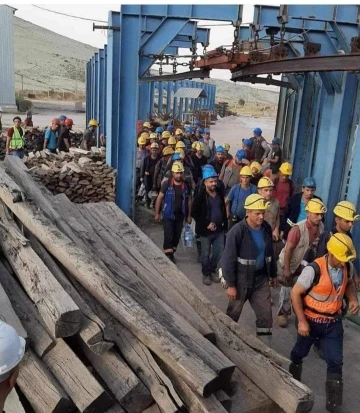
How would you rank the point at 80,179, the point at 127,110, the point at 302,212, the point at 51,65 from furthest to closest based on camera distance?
the point at 51,65 < the point at 80,179 < the point at 127,110 < the point at 302,212

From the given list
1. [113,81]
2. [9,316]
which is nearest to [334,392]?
[9,316]

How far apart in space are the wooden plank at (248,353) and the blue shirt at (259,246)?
36.0 inches

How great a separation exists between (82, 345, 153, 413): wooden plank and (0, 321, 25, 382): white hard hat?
1.15 meters

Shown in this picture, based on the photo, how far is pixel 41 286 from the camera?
3.36 m

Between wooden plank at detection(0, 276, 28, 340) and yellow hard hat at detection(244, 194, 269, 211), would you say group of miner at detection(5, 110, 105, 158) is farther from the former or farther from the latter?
wooden plank at detection(0, 276, 28, 340)

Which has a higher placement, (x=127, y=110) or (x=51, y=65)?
(x=51, y=65)

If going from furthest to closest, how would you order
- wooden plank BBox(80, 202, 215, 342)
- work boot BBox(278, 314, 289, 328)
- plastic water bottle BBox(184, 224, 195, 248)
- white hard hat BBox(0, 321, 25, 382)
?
plastic water bottle BBox(184, 224, 195, 248), work boot BBox(278, 314, 289, 328), wooden plank BBox(80, 202, 215, 342), white hard hat BBox(0, 321, 25, 382)

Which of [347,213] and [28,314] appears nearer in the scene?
[28,314]

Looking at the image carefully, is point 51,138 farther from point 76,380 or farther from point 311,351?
point 76,380

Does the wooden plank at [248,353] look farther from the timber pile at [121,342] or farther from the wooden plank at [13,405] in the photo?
the wooden plank at [13,405]

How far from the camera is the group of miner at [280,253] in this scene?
406 cm

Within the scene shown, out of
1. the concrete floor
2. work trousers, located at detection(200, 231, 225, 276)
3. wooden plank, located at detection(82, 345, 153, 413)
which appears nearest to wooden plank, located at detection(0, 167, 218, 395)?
wooden plank, located at detection(82, 345, 153, 413)

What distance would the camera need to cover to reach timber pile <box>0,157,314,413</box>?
2787mm

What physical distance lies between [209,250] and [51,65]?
247 ft
